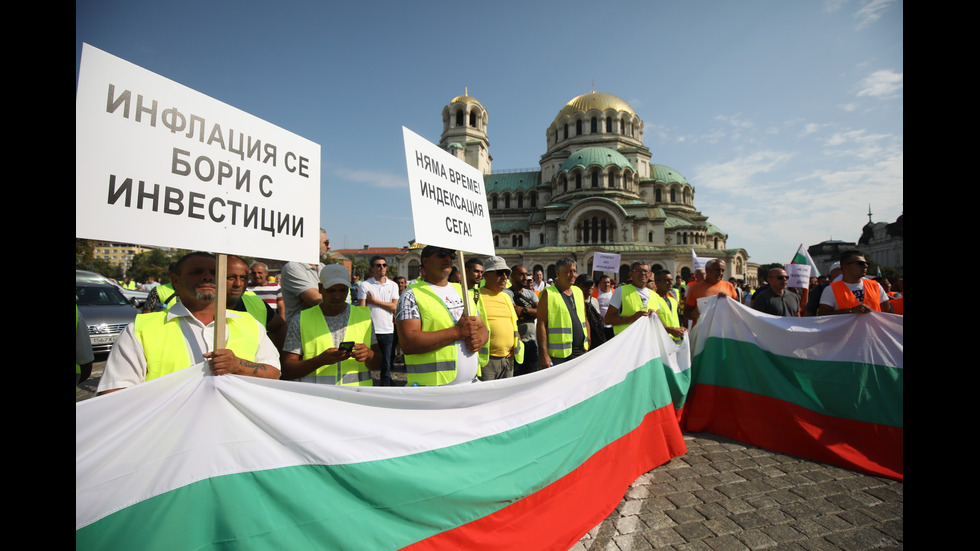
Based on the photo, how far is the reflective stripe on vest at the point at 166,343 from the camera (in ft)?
6.81

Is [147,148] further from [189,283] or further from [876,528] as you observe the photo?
[876,528]

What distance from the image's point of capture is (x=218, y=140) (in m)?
2.08

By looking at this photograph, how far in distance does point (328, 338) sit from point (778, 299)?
5.69m

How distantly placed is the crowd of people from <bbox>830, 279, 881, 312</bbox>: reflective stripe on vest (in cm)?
1

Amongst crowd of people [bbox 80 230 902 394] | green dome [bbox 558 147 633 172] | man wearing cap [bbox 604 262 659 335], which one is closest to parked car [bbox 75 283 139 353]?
crowd of people [bbox 80 230 902 394]

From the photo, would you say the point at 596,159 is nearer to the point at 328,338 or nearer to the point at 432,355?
the point at 432,355

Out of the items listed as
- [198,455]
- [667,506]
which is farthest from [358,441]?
[667,506]

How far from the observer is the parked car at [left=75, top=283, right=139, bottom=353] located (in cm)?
795

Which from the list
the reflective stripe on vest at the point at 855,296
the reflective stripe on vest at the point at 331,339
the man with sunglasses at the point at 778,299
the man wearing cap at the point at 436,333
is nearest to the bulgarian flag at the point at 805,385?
the reflective stripe on vest at the point at 855,296

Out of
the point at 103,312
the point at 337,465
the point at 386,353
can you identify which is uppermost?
the point at 103,312

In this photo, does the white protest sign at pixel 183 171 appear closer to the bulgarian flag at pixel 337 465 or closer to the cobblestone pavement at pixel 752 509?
the bulgarian flag at pixel 337 465

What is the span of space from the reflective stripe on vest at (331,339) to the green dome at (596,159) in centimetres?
4385

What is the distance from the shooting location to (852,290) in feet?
16.3

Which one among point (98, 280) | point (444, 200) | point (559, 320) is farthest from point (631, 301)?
point (98, 280)
